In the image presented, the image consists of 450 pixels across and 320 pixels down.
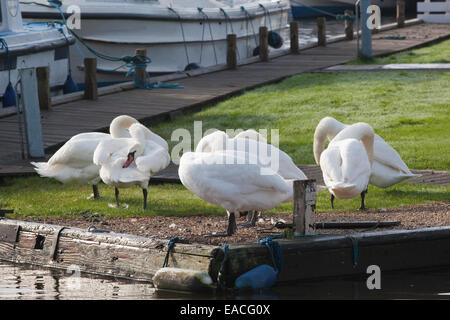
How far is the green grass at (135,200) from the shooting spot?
966 cm

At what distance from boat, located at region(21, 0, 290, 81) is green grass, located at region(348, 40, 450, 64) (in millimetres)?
6096

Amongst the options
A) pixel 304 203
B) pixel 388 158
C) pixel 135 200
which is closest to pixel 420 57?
pixel 388 158

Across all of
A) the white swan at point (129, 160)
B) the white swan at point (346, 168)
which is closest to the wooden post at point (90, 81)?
the white swan at point (129, 160)

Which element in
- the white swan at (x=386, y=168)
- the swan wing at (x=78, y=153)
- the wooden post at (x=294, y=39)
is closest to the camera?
the white swan at (x=386, y=168)

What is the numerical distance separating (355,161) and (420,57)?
13429 millimetres

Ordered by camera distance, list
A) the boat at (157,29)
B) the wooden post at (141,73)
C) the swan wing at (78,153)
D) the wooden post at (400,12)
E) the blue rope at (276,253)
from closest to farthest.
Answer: the blue rope at (276,253), the swan wing at (78,153), the wooden post at (141,73), the boat at (157,29), the wooden post at (400,12)

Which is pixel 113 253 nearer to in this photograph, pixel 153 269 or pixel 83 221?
pixel 153 269

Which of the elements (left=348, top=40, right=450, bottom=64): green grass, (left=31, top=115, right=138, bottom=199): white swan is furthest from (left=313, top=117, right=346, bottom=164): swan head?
(left=348, top=40, right=450, bottom=64): green grass

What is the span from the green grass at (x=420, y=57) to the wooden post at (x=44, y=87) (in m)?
8.33

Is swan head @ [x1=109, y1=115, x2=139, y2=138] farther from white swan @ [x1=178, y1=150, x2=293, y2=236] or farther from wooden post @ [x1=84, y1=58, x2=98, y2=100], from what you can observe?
wooden post @ [x1=84, y1=58, x2=98, y2=100]

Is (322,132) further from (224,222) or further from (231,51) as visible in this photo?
(231,51)

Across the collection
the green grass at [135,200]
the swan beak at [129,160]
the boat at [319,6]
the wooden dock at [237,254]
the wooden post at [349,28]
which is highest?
the swan beak at [129,160]

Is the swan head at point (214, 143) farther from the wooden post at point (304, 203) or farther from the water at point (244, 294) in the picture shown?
the water at point (244, 294)

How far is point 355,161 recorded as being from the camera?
8.84 m
